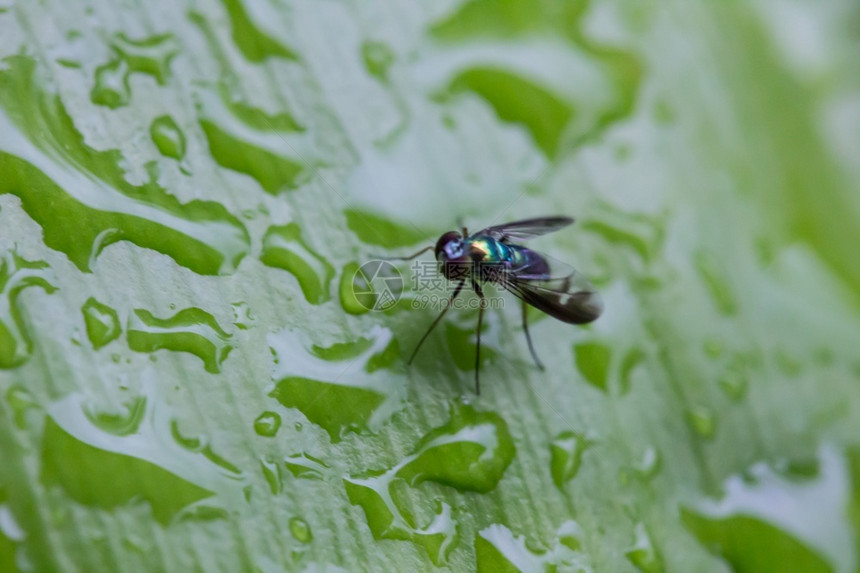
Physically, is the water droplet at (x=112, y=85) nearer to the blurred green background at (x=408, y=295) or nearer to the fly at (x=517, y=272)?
the blurred green background at (x=408, y=295)

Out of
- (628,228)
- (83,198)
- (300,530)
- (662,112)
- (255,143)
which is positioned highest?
(662,112)

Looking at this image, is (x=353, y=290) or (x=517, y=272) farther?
(x=517, y=272)

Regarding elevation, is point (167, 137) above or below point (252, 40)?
below

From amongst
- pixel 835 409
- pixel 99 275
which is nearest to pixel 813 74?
pixel 835 409

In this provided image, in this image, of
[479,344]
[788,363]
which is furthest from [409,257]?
[788,363]

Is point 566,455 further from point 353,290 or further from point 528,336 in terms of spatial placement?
point 353,290

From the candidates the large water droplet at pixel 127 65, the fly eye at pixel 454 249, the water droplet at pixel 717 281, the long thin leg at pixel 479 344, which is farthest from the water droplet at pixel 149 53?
the water droplet at pixel 717 281
